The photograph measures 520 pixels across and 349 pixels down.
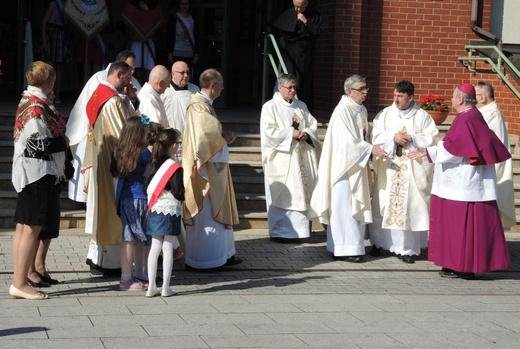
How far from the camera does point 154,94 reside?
11.0 meters

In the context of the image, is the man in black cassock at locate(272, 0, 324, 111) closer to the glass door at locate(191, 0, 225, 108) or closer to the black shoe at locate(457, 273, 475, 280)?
the glass door at locate(191, 0, 225, 108)

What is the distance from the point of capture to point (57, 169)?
30.8 feet

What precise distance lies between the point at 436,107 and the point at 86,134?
5.12m

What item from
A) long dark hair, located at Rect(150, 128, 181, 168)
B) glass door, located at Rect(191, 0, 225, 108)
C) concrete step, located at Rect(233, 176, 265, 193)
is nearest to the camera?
long dark hair, located at Rect(150, 128, 181, 168)

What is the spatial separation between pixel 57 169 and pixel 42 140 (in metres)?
0.29

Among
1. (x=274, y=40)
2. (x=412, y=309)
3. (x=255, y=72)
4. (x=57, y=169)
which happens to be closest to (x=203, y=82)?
(x=57, y=169)

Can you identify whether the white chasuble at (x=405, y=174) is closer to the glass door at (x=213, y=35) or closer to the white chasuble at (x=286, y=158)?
the white chasuble at (x=286, y=158)

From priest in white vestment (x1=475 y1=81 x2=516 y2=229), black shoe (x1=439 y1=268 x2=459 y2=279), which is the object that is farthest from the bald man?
priest in white vestment (x1=475 y1=81 x2=516 y2=229)

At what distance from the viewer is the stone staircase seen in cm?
1277

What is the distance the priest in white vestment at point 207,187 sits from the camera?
35.3 ft

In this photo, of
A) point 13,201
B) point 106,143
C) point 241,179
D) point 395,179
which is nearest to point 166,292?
point 106,143

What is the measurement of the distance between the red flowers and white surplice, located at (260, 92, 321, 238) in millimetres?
2745

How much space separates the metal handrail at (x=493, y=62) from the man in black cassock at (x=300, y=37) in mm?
2273

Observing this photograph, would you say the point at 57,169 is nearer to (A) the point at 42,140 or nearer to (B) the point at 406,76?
(A) the point at 42,140
